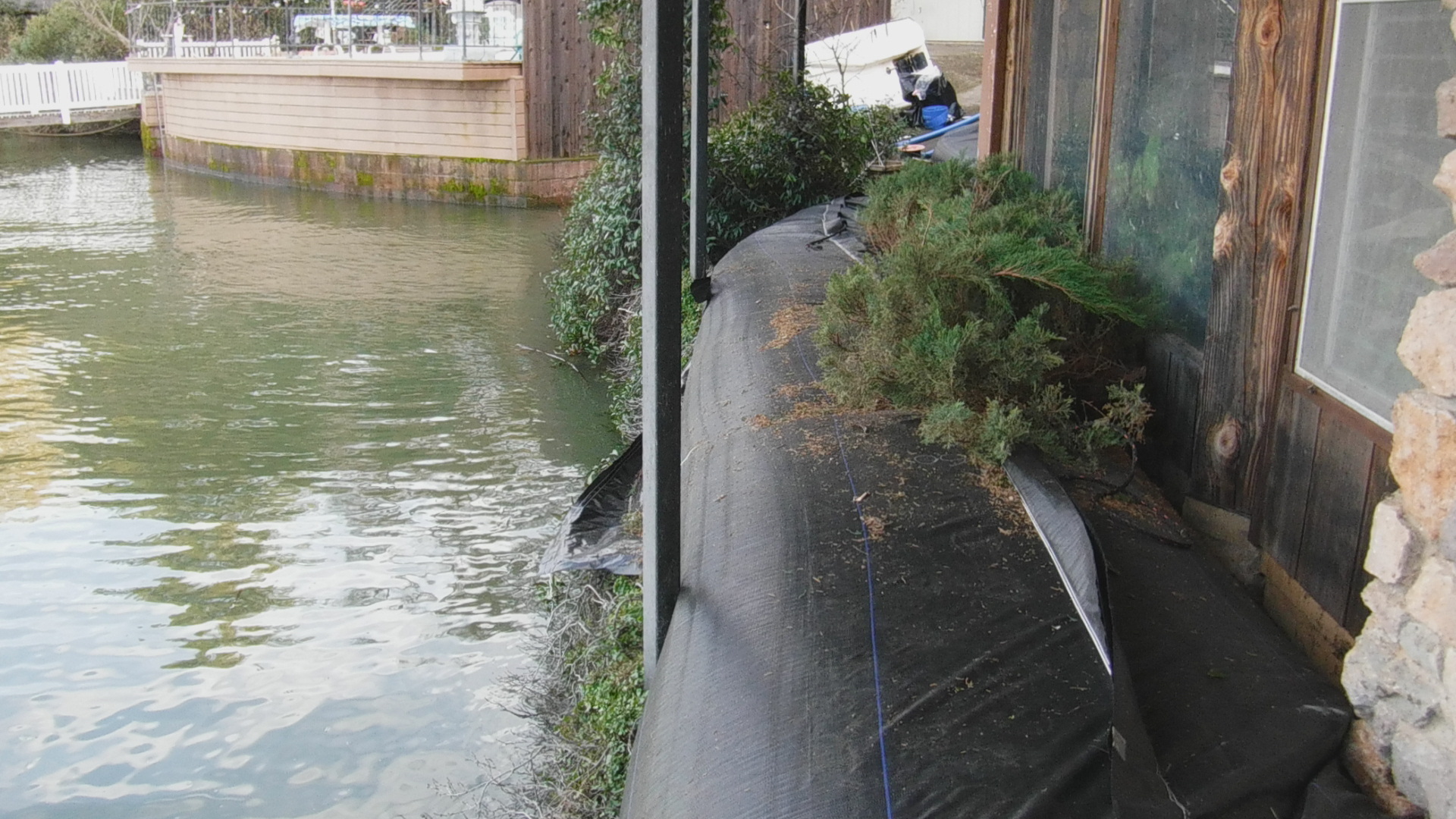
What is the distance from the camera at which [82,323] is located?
10031mm

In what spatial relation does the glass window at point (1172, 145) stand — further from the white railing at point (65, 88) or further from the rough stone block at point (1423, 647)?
the white railing at point (65, 88)

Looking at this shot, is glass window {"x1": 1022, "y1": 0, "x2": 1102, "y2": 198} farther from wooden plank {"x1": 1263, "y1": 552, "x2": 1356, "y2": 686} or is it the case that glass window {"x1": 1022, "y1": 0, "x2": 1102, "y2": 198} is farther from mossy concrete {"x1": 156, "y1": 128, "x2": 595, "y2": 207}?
mossy concrete {"x1": 156, "y1": 128, "x2": 595, "y2": 207}

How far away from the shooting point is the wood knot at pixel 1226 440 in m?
3.46

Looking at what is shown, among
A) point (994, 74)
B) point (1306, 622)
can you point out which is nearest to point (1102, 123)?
point (994, 74)

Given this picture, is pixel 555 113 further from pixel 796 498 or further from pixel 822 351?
pixel 796 498

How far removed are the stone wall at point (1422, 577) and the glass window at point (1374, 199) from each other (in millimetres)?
550

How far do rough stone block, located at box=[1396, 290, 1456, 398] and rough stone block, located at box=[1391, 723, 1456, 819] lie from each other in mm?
A: 583

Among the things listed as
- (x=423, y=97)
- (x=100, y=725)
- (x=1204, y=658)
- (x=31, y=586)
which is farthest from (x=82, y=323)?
(x=1204, y=658)

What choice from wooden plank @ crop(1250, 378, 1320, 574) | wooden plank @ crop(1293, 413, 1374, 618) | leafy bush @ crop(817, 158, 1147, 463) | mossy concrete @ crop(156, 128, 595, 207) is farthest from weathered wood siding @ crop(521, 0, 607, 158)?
wooden plank @ crop(1293, 413, 1374, 618)

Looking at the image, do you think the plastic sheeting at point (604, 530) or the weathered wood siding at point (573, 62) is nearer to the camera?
the plastic sheeting at point (604, 530)

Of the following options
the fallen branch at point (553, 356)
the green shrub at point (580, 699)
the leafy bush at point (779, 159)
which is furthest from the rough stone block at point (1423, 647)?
the leafy bush at point (779, 159)

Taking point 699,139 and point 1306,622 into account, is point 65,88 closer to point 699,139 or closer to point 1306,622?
point 699,139

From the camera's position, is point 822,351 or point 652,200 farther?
point 822,351

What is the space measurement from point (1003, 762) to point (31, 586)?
4.72 meters
